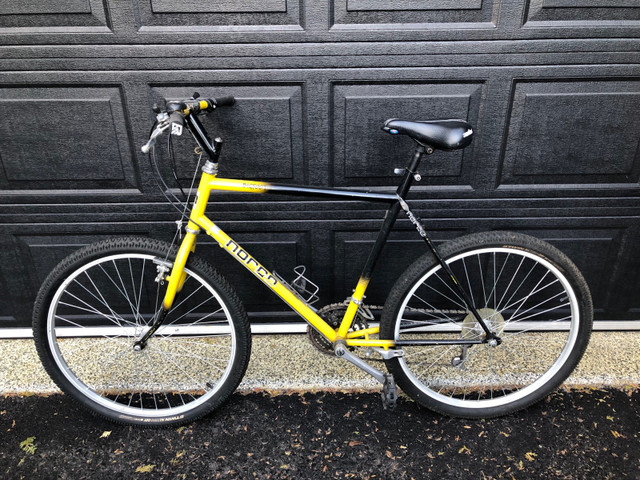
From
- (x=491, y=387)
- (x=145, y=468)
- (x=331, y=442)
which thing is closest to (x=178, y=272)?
(x=145, y=468)

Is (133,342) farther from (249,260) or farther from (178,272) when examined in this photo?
(249,260)

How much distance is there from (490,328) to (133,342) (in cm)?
188

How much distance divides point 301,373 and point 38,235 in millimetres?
1841

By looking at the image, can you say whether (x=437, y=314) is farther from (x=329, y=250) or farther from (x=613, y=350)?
(x=613, y=350)

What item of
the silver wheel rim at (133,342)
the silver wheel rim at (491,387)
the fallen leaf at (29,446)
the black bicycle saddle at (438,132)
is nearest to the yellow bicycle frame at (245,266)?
the silver wheel rim at (133,342)

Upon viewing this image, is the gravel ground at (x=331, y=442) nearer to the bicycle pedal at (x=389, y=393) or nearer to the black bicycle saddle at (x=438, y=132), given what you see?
the bicycle pedal at (x=389, y=393)

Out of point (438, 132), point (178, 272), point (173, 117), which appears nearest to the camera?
point (173, 117)

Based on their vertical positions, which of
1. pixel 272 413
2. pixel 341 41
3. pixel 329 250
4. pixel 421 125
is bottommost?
pixel 272 413

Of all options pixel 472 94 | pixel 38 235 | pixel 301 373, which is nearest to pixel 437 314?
pixel 301 373

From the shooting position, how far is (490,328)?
2227 mm

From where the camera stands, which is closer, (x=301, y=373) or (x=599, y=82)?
(x=599, y=82)

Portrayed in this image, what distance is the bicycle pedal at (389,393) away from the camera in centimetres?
214

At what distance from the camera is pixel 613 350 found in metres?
2.70

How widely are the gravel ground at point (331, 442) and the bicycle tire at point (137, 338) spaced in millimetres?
148
